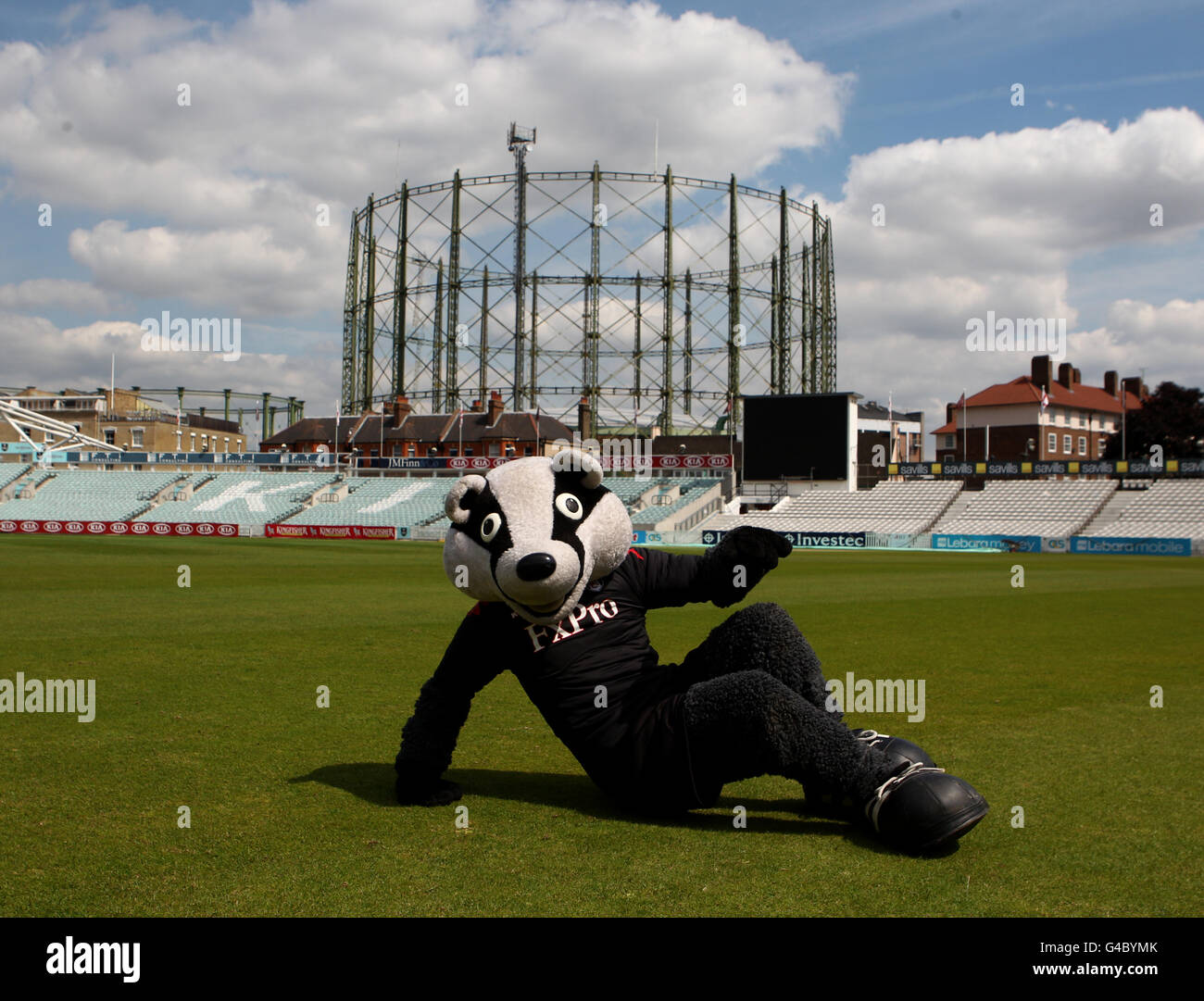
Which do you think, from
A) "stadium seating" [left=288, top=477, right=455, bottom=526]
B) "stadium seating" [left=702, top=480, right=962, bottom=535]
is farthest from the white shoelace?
"stadium seating" [left=288, top=477, right=455, bottom=526]

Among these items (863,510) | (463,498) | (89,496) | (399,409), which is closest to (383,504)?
(399,409)

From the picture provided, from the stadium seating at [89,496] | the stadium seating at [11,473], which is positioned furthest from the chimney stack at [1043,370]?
the stadium seating at [11,473]

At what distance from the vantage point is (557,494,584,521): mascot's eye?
4.39m

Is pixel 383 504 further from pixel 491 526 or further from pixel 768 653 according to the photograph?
pixel 768 653

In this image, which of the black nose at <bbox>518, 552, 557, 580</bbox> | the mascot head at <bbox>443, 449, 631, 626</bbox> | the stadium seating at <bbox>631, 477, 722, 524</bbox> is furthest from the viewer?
the stadium seating at <bbox>631, 477, 722, 524</bbox>

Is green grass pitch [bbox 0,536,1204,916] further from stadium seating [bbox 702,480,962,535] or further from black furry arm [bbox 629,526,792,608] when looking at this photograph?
stadium seating [bbox 702,480,962,535]

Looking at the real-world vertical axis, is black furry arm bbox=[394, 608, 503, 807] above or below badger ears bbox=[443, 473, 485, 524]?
below

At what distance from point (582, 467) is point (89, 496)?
63.8 meters

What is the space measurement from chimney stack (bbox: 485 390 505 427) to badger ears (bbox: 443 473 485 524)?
6789 cm

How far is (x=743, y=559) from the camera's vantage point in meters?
4.56

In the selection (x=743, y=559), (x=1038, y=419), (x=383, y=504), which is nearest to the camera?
(x=743, y=559)
